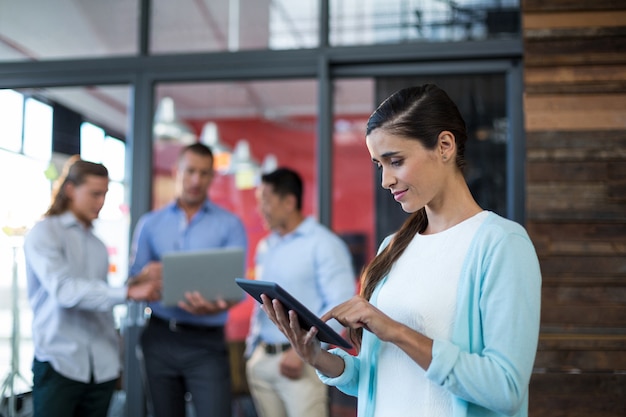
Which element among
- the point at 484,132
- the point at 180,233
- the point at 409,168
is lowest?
the point at 180,233

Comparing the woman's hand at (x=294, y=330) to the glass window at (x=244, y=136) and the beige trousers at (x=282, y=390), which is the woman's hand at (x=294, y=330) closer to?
the beige trousers at (x=282, y=390)

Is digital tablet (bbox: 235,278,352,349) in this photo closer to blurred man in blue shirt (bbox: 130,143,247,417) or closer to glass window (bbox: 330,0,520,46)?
blurred man in blue shirt (bbox: 130,143,247,417)

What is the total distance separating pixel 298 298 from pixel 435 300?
189 cm

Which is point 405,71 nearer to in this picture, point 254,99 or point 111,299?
point 111,299

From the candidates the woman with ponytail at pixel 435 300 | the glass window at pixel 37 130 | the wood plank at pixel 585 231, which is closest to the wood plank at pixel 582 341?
the wood plank at pixel 585 231

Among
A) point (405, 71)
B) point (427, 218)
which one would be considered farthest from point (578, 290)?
point (427, 218)

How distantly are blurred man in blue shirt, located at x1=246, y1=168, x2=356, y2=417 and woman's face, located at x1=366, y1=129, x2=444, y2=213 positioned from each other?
1.67 metres

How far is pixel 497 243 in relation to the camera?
1312mm

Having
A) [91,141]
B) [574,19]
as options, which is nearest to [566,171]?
[574,19]

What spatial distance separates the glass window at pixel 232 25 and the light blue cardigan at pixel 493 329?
8.25 feet

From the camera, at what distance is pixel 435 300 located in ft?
4.56

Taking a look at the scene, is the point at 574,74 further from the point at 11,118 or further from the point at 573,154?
the point at 11,118

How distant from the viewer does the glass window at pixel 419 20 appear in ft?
11.5

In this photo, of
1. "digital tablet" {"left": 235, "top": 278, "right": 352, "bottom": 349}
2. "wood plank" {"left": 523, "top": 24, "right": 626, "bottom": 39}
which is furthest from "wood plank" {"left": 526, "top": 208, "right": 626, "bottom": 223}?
"digital tablet" {"left": 235, "top": 278, "right": 352, "bottom": 349}
